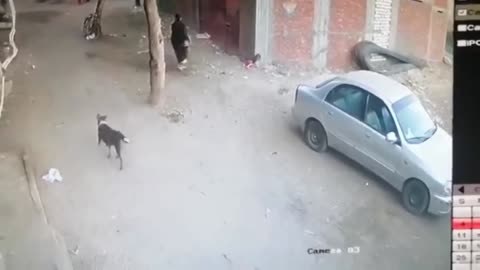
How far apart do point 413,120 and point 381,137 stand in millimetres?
58

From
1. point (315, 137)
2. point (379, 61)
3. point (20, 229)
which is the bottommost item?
point (20, 229)

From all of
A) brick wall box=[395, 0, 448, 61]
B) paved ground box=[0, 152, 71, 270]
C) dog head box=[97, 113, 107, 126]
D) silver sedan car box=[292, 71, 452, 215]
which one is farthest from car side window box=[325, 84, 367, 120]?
paved ground box=[0, 152, 71, 270]

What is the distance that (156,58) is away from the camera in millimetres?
1158

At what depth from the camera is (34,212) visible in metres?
1.09

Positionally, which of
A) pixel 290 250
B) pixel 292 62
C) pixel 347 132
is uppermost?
pixel 292 62

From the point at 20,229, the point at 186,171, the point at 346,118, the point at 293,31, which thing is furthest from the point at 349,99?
the point at 20,229

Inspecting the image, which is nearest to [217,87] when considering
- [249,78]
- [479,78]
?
[249,78]

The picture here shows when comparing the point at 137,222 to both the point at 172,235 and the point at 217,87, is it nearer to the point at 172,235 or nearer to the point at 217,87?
the point at 172,235

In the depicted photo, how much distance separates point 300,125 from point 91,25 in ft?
1.24

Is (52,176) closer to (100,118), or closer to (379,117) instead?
(100,118)

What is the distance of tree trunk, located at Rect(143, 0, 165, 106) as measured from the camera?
3.76 ft

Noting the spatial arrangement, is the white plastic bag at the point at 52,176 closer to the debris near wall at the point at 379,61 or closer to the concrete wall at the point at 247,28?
the concrete wall at the point at 247,28

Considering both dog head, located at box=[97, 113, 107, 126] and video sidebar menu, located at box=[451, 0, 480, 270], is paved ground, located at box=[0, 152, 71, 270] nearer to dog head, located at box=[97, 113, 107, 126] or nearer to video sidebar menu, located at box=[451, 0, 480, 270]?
dog head, located at box=[97, 113, 107, 126]

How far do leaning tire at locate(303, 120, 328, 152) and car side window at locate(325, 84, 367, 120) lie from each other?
47 millimetres
